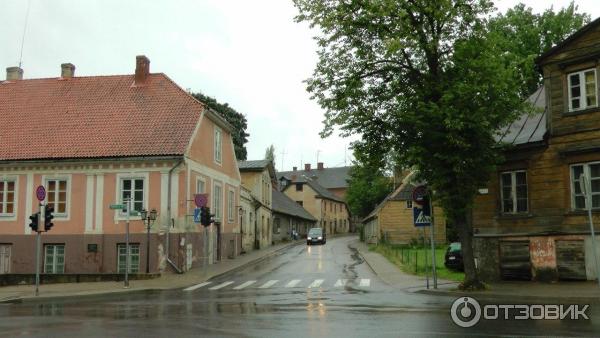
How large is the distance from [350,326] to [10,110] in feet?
97.8

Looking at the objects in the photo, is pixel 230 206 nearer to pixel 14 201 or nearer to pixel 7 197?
pixel 14 201

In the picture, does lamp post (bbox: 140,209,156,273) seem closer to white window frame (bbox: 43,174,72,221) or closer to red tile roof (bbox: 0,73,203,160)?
red tile roof (bbox: 0,73,203,160)

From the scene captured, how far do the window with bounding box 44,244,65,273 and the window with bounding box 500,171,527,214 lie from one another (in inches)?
843

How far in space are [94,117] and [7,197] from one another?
613cm

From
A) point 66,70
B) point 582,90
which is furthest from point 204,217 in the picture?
point 66,70

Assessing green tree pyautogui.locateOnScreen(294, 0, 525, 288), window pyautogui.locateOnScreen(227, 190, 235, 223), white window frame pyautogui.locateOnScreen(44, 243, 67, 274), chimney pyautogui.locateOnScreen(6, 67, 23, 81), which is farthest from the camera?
window pyautogui.locateOnScreen(227, 190, 235, 223)

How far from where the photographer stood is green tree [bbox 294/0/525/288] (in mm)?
17703

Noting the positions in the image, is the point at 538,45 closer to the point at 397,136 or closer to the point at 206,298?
the point at 397,136

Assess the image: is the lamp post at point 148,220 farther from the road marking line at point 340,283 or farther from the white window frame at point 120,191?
the road marking line at point 340,283

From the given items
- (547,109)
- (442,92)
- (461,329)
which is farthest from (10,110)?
(461,329)

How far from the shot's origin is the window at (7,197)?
30.5 metres

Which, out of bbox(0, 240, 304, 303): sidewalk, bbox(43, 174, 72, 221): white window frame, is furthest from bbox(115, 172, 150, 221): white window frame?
bbox(0, 240, 304, 303): sidewalk

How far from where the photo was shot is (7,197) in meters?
30.7

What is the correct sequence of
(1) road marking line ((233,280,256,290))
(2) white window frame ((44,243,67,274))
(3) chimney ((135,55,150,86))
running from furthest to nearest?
(3) chimney ((135,55,150,86))
(2) white window frame ((44,243,67,274))
(1) road marking line ((233,280,256,290))
